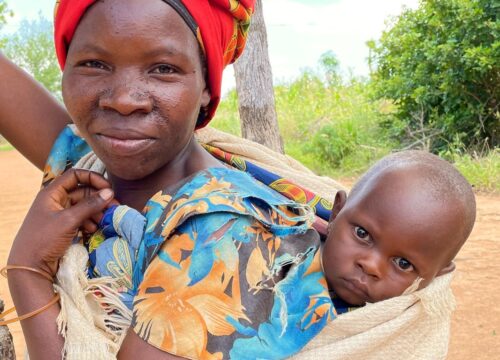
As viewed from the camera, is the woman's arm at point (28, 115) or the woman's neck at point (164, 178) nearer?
the woman's neck at point (164, 178)

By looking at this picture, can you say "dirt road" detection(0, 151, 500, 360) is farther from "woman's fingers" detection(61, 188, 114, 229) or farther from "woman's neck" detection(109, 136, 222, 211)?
"woman's fingers" detection(61, 188, 114, 229)

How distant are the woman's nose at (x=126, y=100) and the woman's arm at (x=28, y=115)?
0.55 m

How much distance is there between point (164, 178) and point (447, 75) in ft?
25.9

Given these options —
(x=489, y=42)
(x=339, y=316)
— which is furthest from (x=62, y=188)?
(x=489, y=42)

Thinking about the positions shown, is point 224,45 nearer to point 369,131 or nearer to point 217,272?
point 217,272

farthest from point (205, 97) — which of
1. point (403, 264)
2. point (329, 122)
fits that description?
point (329, 122)

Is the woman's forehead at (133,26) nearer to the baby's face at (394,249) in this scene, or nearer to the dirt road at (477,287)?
the baby's face at (394,249)

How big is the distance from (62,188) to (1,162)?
51.0ft

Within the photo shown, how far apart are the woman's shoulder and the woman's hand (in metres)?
0.27

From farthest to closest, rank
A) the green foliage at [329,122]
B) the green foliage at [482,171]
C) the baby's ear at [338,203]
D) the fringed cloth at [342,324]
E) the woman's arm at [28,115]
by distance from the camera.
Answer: the green foliage at [329,122] < the green foliage at [482,171] < the woman's arm at [28,115] < the baby's ear at [338,203] < the fringed cloth at [342,324]

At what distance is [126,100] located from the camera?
1403 mm

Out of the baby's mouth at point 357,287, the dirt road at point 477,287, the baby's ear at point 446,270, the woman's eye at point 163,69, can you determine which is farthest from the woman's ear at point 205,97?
the dirt road at point 477,287

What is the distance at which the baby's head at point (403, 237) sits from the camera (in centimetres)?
160

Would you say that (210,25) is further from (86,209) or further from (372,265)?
(372,265)
